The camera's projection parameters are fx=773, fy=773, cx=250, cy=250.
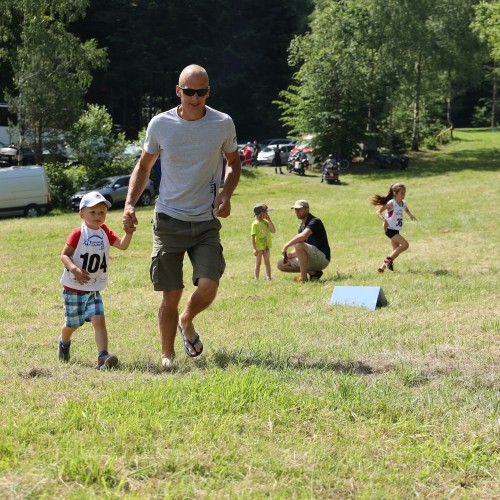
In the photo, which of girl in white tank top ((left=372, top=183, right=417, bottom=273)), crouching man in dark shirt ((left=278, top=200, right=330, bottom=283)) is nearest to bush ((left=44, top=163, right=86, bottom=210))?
girl in white tank top ((left=372, top=183, right=417, bottom=273))

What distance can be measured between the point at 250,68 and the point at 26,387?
6046cm

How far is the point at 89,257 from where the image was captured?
251 inches

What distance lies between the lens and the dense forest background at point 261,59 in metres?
35.6

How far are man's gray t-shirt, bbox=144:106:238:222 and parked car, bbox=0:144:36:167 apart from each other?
32.2 meters

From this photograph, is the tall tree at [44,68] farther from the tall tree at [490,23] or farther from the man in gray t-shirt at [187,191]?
→ the man in gray t-shirt at [187,191]

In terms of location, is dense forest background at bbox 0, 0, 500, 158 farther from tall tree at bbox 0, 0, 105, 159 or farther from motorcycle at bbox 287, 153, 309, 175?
motorcycle at bbox 287, 153, 309, 175

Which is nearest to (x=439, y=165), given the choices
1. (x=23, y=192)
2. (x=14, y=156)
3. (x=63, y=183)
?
(x=63, y=183)

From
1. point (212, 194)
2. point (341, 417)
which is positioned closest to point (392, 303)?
point (212, 194)

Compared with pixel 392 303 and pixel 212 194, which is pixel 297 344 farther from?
pixel 392 303

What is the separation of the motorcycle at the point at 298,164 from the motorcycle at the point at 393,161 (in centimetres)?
441

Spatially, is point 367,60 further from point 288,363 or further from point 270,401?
point 270,401

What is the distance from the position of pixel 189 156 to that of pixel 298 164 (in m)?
40.1

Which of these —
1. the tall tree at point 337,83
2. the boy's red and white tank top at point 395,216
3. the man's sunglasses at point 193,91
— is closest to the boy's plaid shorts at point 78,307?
the man's sunglasses at point 193,91

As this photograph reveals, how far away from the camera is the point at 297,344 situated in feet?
22.3
